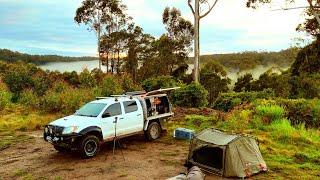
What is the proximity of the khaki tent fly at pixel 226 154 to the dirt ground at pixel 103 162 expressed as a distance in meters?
0.51

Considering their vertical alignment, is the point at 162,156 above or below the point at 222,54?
below

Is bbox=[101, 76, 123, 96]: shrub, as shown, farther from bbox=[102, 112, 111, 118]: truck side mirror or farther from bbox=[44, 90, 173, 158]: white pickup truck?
bbox=[102, 112, 111, 118]: truck side mirror

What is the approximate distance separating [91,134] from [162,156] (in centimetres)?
257

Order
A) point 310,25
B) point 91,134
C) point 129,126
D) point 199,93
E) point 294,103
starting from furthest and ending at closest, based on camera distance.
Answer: point 310,25 → point 199,93 → point 294,103 → point 129,126 → point 91,134

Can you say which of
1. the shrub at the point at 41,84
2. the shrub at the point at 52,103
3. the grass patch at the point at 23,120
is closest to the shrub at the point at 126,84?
the shrub at the point at 52,103

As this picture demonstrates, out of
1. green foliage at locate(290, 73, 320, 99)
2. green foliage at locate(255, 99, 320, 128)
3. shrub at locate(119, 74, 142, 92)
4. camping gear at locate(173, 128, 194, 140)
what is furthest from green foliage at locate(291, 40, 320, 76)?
camping gear at locate(173, 128, 194, 140)

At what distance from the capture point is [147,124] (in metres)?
16.5

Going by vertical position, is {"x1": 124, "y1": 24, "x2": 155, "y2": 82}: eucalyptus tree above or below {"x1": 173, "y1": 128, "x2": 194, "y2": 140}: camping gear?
above

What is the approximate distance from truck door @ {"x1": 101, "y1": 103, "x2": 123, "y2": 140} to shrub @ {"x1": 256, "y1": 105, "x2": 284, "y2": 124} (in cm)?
792

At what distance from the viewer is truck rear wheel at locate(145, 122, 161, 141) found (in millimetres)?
16719

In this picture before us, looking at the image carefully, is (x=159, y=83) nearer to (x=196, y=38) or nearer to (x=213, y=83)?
(x=196, y=38)

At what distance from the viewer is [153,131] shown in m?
16.9

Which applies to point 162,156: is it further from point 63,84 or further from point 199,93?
point 63,84

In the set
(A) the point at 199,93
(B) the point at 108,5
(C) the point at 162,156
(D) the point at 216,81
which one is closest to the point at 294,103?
(A) the point at 199,93
